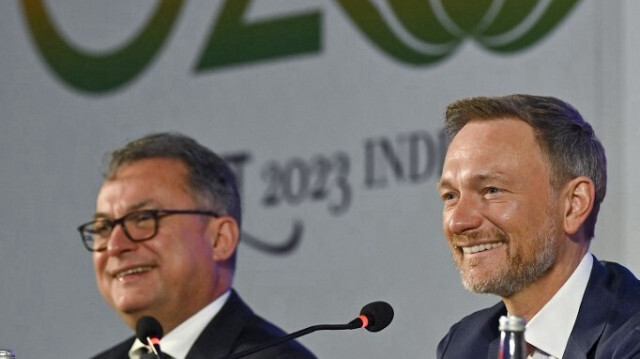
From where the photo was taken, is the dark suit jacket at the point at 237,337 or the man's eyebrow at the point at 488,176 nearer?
the man's eyebrow at the point at 488,176

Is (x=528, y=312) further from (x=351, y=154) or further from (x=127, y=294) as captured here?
(x=351, y=154)

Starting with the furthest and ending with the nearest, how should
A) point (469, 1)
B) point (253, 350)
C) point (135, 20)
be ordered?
point (135, 20)
point (469, 1)
point (253, 350)

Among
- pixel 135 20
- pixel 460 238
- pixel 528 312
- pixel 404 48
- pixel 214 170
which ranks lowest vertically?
pixel 528 312

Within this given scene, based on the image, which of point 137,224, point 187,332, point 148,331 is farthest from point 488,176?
point 137,224

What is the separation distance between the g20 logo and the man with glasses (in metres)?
0.89

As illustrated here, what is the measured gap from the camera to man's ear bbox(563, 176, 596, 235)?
3244 mm

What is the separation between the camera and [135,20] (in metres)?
5.80

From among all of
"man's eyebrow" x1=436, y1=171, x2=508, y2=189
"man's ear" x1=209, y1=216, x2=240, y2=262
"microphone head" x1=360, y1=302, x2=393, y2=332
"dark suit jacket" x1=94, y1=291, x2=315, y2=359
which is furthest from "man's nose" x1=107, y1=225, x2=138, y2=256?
"man's eyebrow" x1=436, y1=171, x2=508, y2=189

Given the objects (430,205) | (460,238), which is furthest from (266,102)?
(460,238)

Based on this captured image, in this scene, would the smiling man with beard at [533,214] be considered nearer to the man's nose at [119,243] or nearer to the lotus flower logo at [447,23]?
the lotus flower logo at [447,23]

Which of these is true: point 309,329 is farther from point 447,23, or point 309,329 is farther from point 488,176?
point 447,23

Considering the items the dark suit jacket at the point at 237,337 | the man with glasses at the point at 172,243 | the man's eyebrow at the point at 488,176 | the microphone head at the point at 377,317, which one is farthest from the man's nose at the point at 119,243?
the man's eyebrow at the point at 488,176

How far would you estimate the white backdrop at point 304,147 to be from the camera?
13.9 ft

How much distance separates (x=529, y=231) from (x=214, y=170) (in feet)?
4.46
